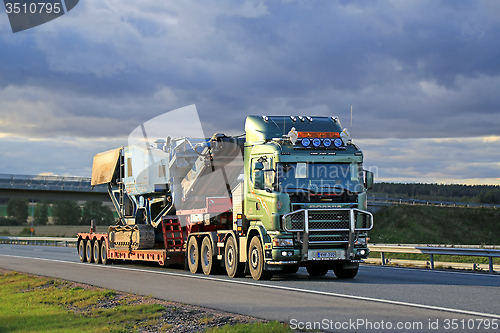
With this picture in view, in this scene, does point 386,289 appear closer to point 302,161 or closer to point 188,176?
point 302,161

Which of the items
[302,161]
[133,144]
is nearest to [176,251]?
[133,144]

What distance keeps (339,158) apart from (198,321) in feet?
23.7

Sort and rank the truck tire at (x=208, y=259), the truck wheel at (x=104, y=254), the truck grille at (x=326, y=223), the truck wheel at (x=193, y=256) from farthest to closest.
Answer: the truck wheel at (x=104, y=254) → the truck wheel at (x=193, y=256) → the truck tire at (x=208, y=259) → the truck grille at (x=326, y=223)

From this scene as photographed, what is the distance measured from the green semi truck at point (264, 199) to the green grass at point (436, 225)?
3818cm

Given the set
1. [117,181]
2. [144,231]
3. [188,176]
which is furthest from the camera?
[117,181]

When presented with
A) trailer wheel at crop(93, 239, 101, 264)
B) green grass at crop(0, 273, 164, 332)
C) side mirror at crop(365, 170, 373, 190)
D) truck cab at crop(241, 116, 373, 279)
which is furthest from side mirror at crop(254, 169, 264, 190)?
trailer wheel at crop(93, 239, 101, 264)

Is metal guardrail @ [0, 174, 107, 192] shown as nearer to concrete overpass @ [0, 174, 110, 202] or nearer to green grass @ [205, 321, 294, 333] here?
concrete overpass @ [0, 174, 110, 202]

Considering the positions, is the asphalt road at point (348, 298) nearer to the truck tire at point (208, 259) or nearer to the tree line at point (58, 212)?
the truck tire at point (208, 259)

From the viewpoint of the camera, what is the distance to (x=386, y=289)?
1289cm

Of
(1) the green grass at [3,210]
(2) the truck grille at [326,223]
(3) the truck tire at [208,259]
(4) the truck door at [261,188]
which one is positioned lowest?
(3) the truck tire at [208,259]

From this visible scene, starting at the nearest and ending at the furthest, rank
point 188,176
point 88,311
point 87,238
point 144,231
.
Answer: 1. point 88,311
2. point 188,176
3. point 144,231
4. point 87,238

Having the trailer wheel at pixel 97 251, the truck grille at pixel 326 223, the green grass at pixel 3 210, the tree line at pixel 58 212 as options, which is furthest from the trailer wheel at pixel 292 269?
the green grass at pixel 3 210

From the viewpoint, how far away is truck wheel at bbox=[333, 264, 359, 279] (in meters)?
16.0

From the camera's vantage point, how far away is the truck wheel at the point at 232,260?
16.5m
